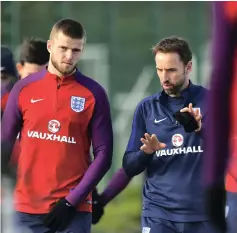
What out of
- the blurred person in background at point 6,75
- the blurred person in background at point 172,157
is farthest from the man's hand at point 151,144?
the blurred person in background at point 6,75

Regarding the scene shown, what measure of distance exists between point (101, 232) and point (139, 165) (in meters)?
6.37

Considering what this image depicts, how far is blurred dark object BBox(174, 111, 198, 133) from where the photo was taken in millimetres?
5004

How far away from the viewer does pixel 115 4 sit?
14.5m

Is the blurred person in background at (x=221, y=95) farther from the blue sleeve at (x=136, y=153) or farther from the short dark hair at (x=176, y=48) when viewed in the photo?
the short dark hair at (x=176, y=48)

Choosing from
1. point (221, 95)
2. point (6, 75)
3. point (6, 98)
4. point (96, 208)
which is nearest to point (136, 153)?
point (96, 208)

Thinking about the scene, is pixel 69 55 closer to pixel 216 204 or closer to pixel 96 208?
pixel 96 208

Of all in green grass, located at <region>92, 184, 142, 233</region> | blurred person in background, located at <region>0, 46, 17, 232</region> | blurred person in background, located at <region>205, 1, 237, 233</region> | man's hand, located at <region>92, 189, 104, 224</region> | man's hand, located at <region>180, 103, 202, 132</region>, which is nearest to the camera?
blurred person in background, located at <region>205, 1, 237, 233</region>

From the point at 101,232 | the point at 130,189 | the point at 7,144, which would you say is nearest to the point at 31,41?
the point at 7,144

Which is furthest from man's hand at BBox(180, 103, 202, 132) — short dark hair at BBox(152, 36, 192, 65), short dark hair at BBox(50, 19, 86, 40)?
short dark hair at BBox(50, 19, 86, 40)

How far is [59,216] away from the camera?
5.30 m

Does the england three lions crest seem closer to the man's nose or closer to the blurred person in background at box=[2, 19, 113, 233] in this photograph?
the blurred person in background at box=[2, 19, 113, 233]

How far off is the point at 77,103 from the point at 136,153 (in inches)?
17.8

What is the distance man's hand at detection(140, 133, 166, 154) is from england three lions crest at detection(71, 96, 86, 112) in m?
0.50

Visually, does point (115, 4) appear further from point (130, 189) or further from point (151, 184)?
point (151, 184)
